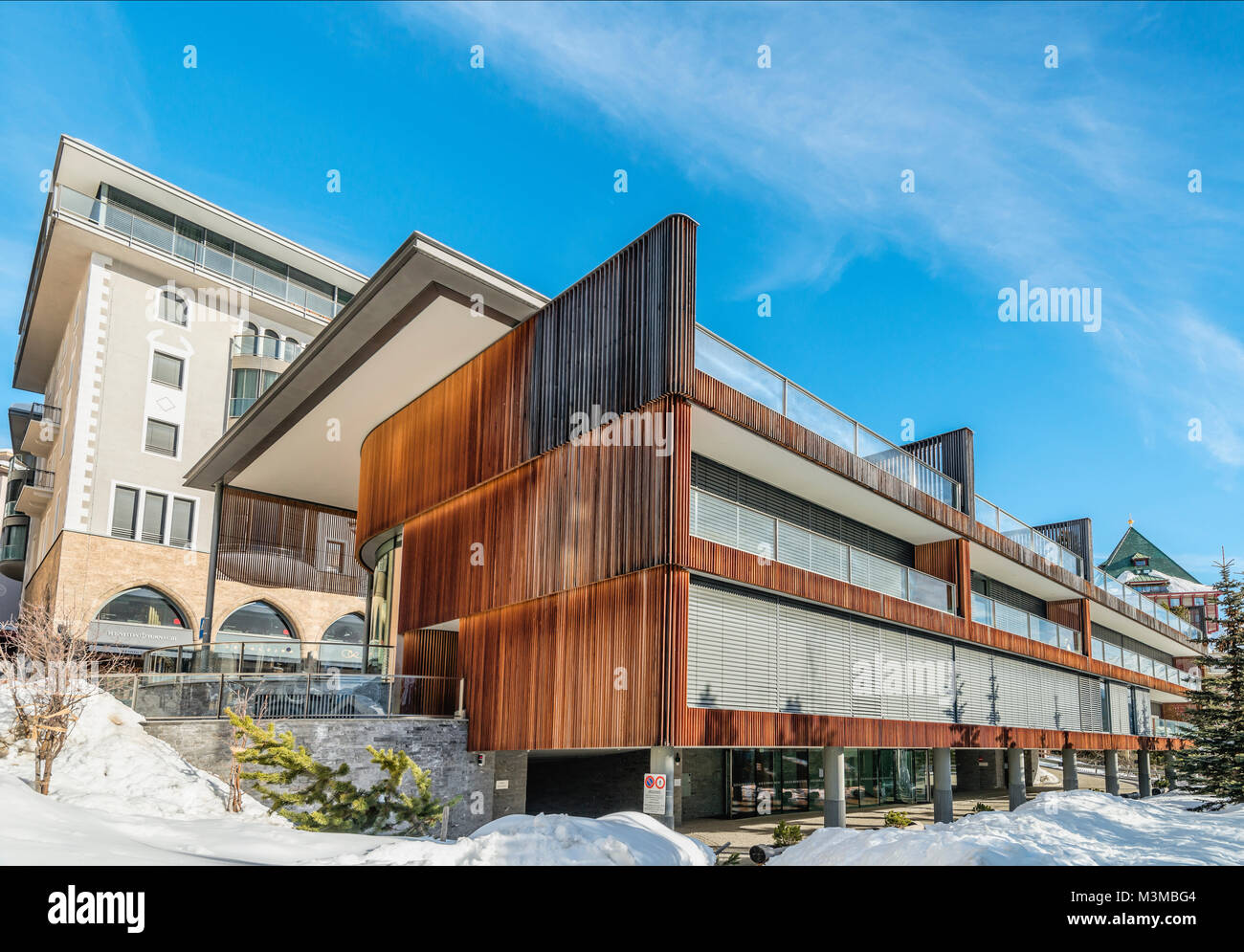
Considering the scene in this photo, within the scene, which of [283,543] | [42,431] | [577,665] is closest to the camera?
[577,665]

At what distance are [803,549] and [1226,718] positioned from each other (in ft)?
59.5

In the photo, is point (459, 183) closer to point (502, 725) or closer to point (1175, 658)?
point (502, 725)

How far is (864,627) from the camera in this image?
19219 millimetres

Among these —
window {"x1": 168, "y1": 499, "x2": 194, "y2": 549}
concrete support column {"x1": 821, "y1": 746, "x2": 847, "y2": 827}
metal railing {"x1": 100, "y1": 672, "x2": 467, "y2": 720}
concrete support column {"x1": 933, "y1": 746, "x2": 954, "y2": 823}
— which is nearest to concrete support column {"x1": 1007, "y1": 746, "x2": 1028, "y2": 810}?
concrete support column {"x1": 933, "y1": 746, "x2": 954, "y2": 823}

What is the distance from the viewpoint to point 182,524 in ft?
117

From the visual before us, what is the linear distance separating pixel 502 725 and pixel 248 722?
16.5ft

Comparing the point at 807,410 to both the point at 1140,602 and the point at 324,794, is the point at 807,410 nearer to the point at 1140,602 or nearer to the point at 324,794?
the point at 324,794

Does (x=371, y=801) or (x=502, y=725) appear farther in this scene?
(x=502, y=725)

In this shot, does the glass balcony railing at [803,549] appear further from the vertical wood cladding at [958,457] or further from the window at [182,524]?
the window at [182,524]

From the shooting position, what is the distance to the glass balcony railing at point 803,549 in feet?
50.5

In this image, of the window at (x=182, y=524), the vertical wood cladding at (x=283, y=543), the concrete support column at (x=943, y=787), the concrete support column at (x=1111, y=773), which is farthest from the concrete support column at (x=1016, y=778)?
the window at (x=182, y=524)

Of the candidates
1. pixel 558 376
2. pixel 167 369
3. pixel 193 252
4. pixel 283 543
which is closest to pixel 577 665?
pixel 558 376

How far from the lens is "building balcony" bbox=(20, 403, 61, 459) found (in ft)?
125
